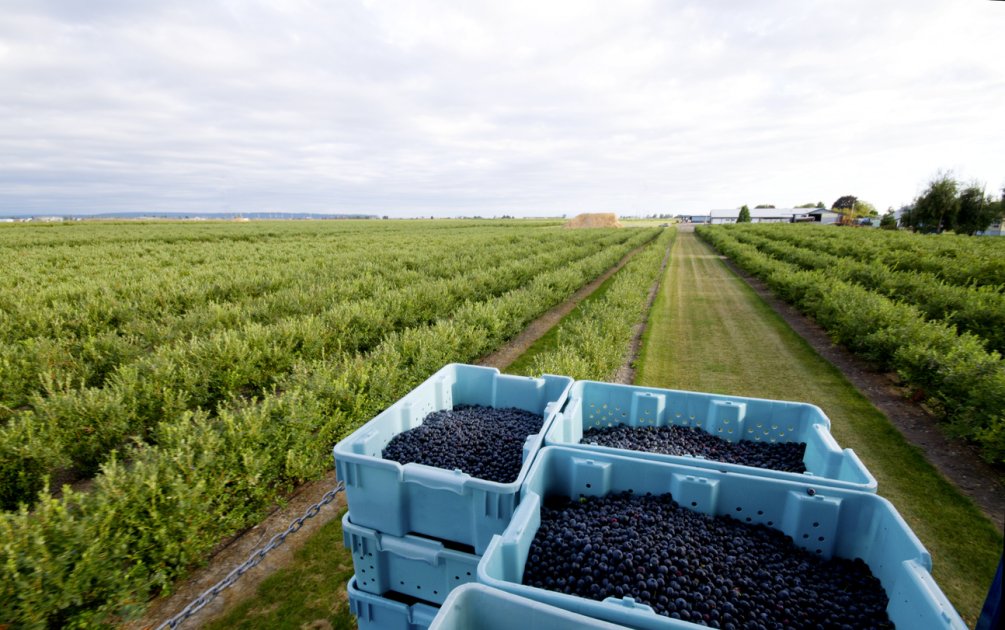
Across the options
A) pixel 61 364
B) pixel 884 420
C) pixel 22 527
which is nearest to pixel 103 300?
pixel 61 364

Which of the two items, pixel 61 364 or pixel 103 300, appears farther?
pixel 103 300

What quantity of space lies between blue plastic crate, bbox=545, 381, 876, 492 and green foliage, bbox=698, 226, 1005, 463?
4.40 m

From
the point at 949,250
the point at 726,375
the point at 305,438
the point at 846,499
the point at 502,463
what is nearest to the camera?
the point at 846,499

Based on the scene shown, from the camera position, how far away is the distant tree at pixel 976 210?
172ft

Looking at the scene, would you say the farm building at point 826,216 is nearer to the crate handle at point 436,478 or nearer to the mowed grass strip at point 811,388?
the mowed grass strip at point 811,388

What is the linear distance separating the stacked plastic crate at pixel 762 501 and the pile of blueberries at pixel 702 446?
0.11m

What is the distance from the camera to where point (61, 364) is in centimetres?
730

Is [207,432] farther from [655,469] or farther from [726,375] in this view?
[726,375]

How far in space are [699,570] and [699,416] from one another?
1.89 meters

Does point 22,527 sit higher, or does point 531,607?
point 531,607

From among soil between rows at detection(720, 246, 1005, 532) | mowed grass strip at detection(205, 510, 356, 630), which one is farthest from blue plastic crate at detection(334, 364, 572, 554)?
soil between rows at detection(720, 246, 1005, 532)

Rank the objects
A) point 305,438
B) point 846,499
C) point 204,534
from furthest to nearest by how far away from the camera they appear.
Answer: point 305,438
point 204,534
point 846,499

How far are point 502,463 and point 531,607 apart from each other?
5.34 ft

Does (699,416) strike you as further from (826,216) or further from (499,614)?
(826,216)
